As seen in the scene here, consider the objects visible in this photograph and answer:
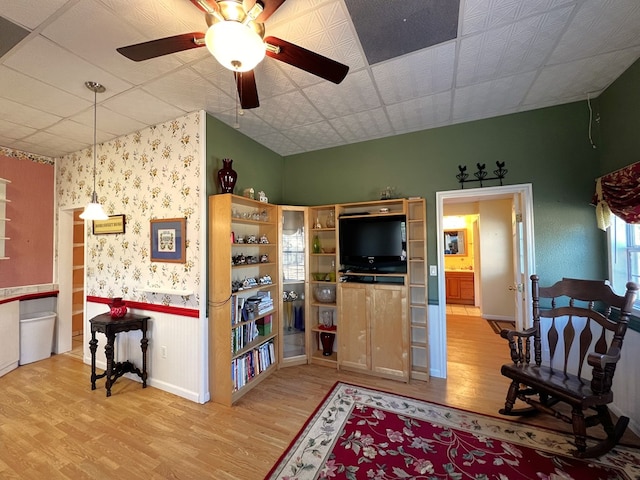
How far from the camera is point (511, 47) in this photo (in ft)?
5.74

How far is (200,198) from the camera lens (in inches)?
97.7

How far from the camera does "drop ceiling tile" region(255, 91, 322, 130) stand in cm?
235

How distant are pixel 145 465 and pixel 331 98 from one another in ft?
10.3

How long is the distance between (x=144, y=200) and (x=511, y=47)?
348 cm

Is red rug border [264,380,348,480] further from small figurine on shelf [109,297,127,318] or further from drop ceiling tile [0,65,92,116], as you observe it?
drop ceiling tile [0,65,92,116]

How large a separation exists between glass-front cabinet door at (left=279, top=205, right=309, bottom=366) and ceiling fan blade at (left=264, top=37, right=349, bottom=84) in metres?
1.92

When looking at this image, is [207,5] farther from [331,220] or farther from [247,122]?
[331,220]

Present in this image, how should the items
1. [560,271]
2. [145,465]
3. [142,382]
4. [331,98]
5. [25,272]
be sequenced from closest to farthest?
[145,465] < [331,98] < [560,271] < [142,382] < [25,272]

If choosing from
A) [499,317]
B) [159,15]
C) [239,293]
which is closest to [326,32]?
[159,15]

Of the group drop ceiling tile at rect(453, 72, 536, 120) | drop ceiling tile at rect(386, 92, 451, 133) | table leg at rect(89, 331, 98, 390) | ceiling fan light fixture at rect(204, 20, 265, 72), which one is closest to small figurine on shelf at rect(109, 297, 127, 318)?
table leg at rect(89, 331, 98, 390)

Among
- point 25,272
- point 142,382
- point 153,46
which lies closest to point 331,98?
point 153,46

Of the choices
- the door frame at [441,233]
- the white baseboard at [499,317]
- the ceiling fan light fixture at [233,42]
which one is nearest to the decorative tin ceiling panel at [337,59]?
the ceiling fan light fixture at [233,42]

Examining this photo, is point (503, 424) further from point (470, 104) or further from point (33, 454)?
point (33, 454)

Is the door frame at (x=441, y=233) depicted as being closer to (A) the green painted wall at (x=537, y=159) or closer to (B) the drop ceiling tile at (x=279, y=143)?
(A) the green painted wall at (x=537, y=159)
